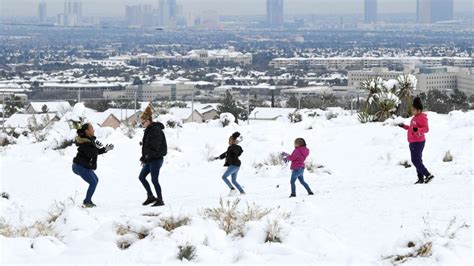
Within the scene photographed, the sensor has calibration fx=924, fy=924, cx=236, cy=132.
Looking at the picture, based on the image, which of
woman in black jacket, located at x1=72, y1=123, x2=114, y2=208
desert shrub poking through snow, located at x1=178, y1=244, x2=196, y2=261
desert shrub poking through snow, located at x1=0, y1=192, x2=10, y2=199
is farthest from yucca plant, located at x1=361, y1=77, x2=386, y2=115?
desert shrub poking through snow, located at x1=178, y1=244, x2=196, y2=261

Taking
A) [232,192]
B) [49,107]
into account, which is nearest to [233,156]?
[232,192]

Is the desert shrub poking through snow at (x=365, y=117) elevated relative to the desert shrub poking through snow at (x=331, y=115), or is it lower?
elevated

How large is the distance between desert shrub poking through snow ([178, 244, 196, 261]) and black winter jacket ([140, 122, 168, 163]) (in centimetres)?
412

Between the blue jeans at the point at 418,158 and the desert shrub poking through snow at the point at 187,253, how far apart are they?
217 inches

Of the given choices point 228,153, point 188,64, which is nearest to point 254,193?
point 228,153

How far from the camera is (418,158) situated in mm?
12578

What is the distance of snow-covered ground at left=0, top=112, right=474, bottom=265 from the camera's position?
26.1 ft

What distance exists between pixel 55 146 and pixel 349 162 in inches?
239

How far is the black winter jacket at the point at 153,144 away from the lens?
1188 centimetres

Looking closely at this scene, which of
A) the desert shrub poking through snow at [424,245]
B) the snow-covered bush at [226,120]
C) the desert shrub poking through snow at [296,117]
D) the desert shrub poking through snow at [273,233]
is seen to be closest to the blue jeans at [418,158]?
the desert shrub poking through snow at [424,245]

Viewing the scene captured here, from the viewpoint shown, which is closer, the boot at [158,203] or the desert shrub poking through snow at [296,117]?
the boot at [158,203]

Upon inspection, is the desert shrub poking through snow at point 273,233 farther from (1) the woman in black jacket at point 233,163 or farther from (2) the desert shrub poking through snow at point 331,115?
(2) the desert shrub poking through snow at point 331,115

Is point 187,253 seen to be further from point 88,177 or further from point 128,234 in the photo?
point 88,177

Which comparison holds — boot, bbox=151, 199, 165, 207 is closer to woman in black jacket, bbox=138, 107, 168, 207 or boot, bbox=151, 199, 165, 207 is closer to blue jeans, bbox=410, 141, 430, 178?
woman in black jacket, bbox=138, 107, 168, 207
